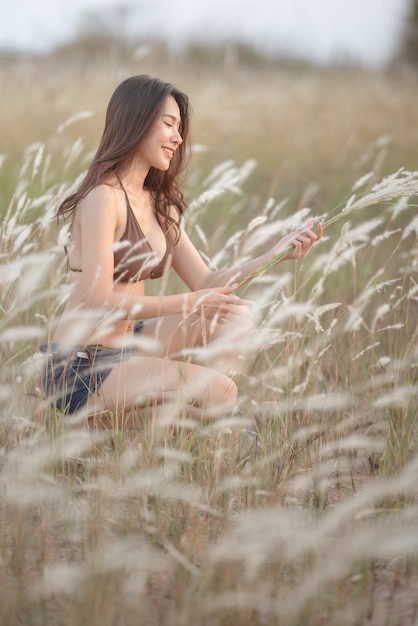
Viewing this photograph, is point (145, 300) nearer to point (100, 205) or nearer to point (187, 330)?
point (100, 205)

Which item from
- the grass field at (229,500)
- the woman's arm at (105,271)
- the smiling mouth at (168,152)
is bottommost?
the grass field at (229,500)

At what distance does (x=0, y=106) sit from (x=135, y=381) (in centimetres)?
501

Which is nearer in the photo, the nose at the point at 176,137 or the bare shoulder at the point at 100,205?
the bare shoulder at the point at 100,205

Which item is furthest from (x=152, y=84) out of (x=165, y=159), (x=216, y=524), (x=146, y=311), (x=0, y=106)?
(x=0, y=106)

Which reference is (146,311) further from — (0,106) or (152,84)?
(0,106)

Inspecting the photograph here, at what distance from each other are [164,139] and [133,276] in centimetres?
43

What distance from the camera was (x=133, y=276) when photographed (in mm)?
2227

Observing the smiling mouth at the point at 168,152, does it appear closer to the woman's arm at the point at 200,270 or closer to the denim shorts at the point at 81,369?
the woman's arm at the point at 200,270

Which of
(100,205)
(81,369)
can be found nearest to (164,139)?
(100,205)

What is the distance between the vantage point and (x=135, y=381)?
7.44 feet

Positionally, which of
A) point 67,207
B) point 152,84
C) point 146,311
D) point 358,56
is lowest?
point 358,56

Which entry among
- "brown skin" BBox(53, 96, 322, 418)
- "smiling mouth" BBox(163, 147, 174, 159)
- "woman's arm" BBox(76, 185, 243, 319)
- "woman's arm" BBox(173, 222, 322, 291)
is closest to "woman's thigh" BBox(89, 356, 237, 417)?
"brown skin" BBox(53, 96, 322, 418)

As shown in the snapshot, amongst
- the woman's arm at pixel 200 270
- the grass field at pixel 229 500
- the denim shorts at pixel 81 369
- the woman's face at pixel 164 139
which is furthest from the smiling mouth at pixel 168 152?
the denim shorts at pixel 81 369

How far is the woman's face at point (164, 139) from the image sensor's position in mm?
2379
